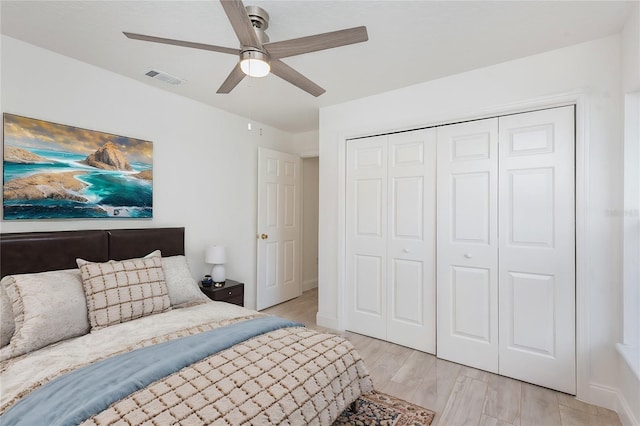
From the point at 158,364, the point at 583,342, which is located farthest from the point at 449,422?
the point at 158,364

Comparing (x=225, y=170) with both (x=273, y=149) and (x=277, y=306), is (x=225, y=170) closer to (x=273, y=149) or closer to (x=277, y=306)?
(x=273, y=149)

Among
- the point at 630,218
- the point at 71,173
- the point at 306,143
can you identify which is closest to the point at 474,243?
the point at 630,218

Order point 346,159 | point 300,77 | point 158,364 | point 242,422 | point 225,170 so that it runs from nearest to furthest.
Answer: point 242,422
point 158,364
point 300,77
point 346,159
point 225,170

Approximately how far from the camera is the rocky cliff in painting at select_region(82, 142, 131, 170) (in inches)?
100

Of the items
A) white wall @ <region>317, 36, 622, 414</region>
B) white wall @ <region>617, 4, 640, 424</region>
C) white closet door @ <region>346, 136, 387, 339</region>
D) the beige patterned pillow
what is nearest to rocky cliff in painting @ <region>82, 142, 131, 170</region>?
the beige patterned pillow

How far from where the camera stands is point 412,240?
9.75ft

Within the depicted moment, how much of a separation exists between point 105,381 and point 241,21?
5.55 feet

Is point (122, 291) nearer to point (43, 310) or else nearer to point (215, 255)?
point (43, 310)

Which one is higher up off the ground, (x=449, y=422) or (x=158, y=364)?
(x=158, y=364)

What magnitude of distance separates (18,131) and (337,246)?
281 centimetres

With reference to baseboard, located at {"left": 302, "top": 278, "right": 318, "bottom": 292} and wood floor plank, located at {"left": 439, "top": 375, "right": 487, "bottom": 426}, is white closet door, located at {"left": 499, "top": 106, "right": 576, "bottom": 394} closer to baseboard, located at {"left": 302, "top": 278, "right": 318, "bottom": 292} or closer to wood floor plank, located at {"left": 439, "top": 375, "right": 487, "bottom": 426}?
wood floor plank, located at {"left": 439, "top": 375, "right": 487, "bottom": 426}

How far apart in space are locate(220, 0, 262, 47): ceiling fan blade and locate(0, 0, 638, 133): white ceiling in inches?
14.0

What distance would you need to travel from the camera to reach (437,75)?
8.84 feet

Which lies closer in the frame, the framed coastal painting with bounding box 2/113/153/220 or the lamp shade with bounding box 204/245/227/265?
the framed coastal painting with bounding box 2/113/153/220
